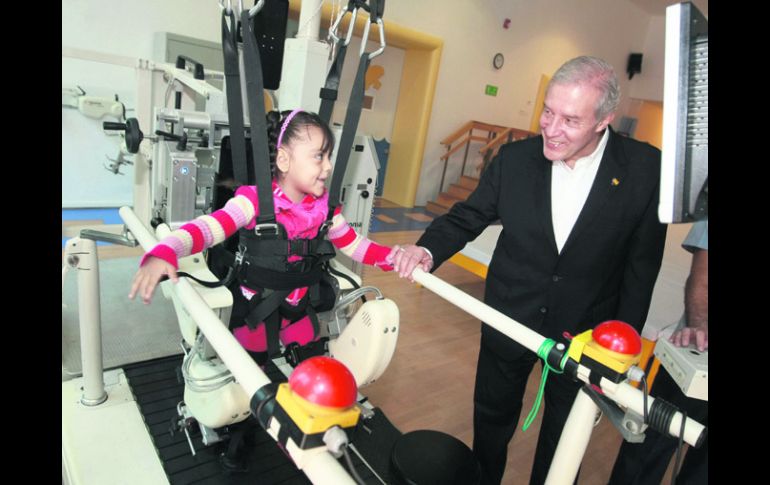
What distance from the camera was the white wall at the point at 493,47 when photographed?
7098 millimetres

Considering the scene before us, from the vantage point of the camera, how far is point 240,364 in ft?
3.11

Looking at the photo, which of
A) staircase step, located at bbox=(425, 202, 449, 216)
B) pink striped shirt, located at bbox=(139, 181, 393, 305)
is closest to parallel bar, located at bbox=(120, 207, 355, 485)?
pink striped shirt, located at bbox=(139, 181, 393, 305)

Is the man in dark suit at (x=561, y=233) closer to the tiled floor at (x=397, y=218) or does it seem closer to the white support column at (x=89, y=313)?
the white support column at (x=89, y=313)

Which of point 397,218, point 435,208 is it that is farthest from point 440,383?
point 435,208

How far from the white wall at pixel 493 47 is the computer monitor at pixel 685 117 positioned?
6.25 meters

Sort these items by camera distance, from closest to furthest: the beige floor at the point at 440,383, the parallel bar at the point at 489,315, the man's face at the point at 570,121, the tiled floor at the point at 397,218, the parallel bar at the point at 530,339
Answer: the parallel bar at the point at 530,339
the parallel bar at the point at 489,315
the man's face at the point at 570,121
the beige floor at the point at 440,383
the tiled floor at the point at 397,218

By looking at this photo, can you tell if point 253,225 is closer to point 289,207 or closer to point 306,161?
point 289,207

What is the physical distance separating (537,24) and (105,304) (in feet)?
25.5

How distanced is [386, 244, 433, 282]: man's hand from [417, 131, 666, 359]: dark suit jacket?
0.24 ft

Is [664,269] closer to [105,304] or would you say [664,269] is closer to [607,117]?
[607,117]

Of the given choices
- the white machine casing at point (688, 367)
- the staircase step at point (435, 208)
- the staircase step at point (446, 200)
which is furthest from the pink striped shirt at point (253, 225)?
the staircase step at point (446, 200)

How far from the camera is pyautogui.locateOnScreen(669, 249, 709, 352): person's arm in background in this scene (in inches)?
54.9

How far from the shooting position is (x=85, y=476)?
163 cm

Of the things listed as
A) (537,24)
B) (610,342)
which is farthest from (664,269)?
(537,24)
